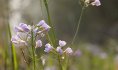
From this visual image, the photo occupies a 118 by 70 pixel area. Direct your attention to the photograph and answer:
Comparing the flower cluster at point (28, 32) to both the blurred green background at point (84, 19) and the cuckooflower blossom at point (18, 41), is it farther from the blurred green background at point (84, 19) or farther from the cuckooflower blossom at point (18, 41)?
the blurred green background at point (84, 19)

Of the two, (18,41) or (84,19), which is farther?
(84,19)

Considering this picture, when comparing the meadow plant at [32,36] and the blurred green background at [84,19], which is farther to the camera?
the blurred green background at [84,19]

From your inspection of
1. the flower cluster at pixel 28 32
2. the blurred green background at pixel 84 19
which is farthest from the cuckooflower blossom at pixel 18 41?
the blurred green background at pixel 84 19

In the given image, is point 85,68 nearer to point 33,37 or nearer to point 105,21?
point 33,37

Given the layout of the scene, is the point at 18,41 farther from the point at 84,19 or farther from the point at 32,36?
the point at 84,19

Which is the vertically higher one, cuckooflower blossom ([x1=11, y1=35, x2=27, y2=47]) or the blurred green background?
the blurred green background

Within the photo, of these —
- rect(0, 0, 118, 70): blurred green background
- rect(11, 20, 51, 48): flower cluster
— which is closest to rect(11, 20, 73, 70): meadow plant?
rect(11, 20, 51, 48): flower cluster

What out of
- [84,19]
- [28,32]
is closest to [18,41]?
[28,32]

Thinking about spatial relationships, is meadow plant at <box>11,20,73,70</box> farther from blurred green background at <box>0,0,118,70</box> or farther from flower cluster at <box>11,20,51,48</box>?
blurred green background at <box>0,0,118,70</box>
